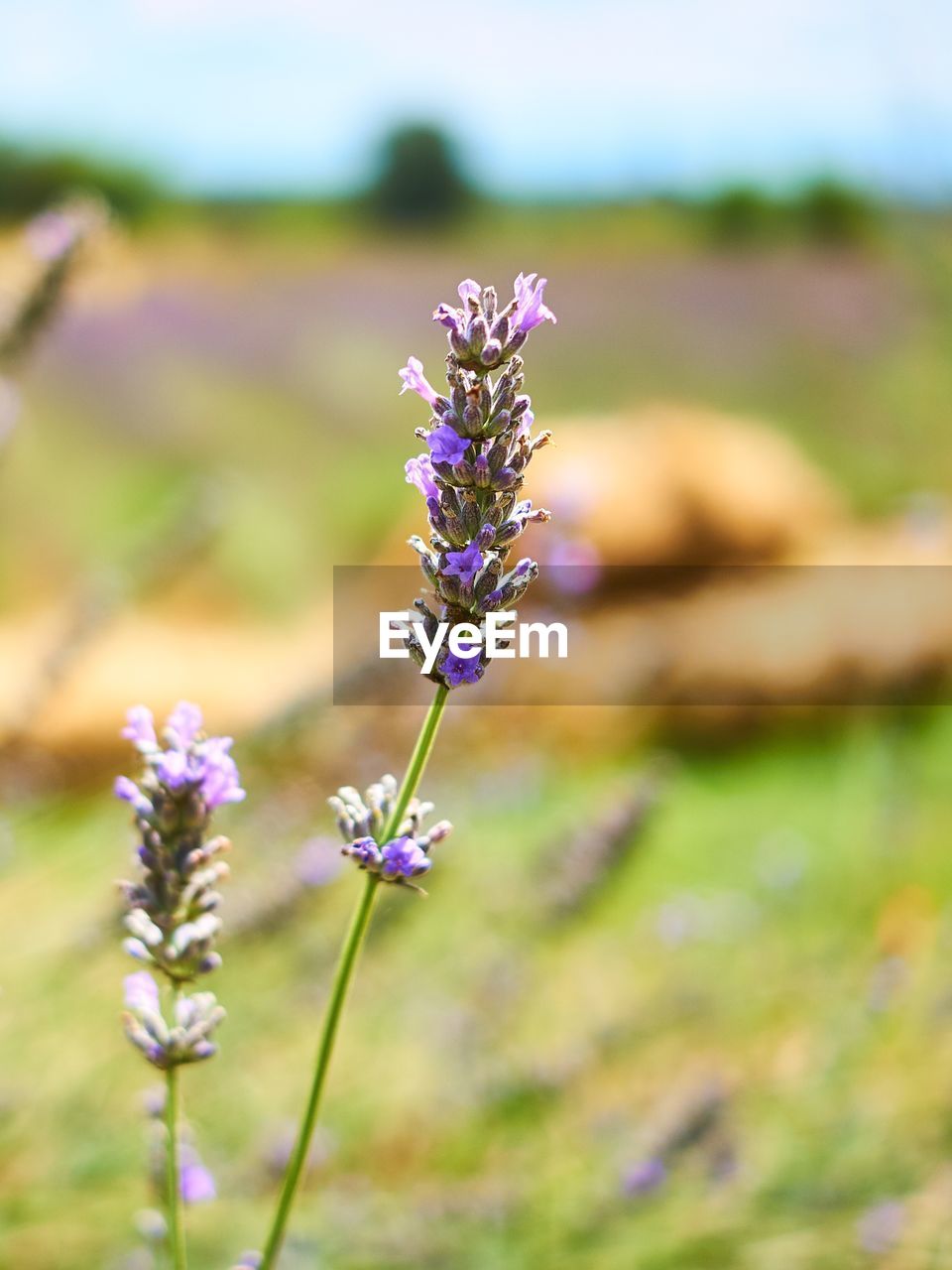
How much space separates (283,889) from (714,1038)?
0.99 m

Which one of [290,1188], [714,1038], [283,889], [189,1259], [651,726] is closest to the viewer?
[290,1188]

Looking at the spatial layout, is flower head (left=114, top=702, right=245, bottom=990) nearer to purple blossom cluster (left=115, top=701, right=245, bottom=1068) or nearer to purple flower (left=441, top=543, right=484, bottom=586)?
purple blossom cluster (left=115, top=701, right=245, bottom=1068)

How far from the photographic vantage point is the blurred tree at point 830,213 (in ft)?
18.6

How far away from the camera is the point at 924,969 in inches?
62.1

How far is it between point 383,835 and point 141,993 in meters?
0.12

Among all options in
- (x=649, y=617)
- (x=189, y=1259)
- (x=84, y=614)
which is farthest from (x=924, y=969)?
(x=649, y=617)

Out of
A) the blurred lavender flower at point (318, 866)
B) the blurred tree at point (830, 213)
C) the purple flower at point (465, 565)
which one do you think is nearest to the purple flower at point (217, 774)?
the purple flower at point (465, 565)

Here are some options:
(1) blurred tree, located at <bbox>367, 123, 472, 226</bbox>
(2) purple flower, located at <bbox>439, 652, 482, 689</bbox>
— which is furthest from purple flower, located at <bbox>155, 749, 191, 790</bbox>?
(1) blurred tree, located at <bbox>367, 123, 472, 226</bbox>

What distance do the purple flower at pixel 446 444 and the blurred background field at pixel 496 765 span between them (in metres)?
0.54

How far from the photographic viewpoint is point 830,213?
5707mm

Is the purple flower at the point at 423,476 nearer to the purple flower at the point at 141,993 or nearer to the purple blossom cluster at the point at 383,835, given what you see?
the purple blossom cluster at the point at 383,835

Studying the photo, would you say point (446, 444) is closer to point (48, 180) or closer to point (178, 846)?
point (178, 846)

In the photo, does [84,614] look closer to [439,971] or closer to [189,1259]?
[189,1259]

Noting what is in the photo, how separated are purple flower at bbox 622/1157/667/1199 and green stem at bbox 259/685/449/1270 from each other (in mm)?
699
